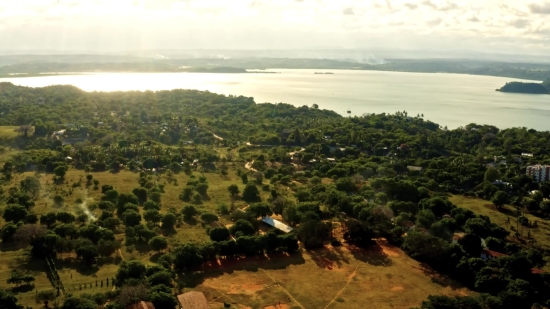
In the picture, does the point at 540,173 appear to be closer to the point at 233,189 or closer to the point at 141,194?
the point at 233,189

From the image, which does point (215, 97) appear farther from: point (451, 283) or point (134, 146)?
point (451, 283)

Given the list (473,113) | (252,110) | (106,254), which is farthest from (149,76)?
(106,254)

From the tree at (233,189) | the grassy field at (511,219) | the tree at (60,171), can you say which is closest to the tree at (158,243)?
the tree at (233,189)

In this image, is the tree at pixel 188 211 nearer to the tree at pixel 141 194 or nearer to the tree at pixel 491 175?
the tree at pixel 141 194

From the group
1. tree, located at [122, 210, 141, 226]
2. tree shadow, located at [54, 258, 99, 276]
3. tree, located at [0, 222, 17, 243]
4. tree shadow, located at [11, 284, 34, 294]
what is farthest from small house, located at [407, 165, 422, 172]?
tree shadow, located at [11, 284, 34, 294]

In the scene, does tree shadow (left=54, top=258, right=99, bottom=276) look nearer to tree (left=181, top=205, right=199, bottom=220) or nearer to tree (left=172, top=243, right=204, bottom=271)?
tree (left=172, top=243, right=204, bottom=271)
